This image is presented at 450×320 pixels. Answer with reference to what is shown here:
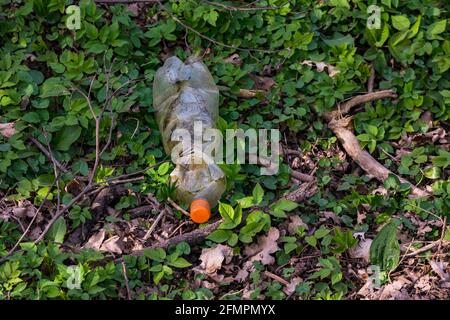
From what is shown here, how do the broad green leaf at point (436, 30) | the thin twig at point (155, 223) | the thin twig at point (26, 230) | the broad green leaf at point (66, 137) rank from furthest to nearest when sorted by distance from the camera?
the broad green leaf at point (436, 30) → the broad green leaf at point (66, 137) → the thin twig at point (155, 223) → the thin twig at point (26, 230)

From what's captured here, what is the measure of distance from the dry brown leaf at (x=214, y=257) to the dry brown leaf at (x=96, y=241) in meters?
0.45

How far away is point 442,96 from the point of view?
16.0 ft

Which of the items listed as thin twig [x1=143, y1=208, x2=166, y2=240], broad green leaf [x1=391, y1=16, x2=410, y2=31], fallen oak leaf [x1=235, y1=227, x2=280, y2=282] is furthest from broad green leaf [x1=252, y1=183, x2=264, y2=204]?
broad green leaf [x1=391, y1=16, x2=410, y2=31]

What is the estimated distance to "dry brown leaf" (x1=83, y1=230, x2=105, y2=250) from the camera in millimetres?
4059

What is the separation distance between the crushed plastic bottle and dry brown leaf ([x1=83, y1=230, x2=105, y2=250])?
1.35ft

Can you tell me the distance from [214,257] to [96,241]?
0.53m

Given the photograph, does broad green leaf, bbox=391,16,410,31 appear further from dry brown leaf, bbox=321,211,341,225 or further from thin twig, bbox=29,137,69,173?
thin twig, bbox=29,137,69,173

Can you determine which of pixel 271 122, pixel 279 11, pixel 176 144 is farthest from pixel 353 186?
pixel 279 11

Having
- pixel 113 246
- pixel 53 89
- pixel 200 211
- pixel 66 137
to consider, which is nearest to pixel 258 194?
pixel 200 211

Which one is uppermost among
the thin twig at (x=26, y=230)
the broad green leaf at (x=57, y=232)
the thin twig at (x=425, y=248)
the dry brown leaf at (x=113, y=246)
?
the thin twig at (x=26, y=230)

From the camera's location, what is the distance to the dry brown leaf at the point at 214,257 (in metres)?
4.00

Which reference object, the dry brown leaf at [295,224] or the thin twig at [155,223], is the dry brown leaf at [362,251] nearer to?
the dry brown leaf at [295,224]

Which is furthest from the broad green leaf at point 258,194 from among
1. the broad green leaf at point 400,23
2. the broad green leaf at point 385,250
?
the broad green leaf at point 400,23

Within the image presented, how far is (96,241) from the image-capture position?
4.09 metres
